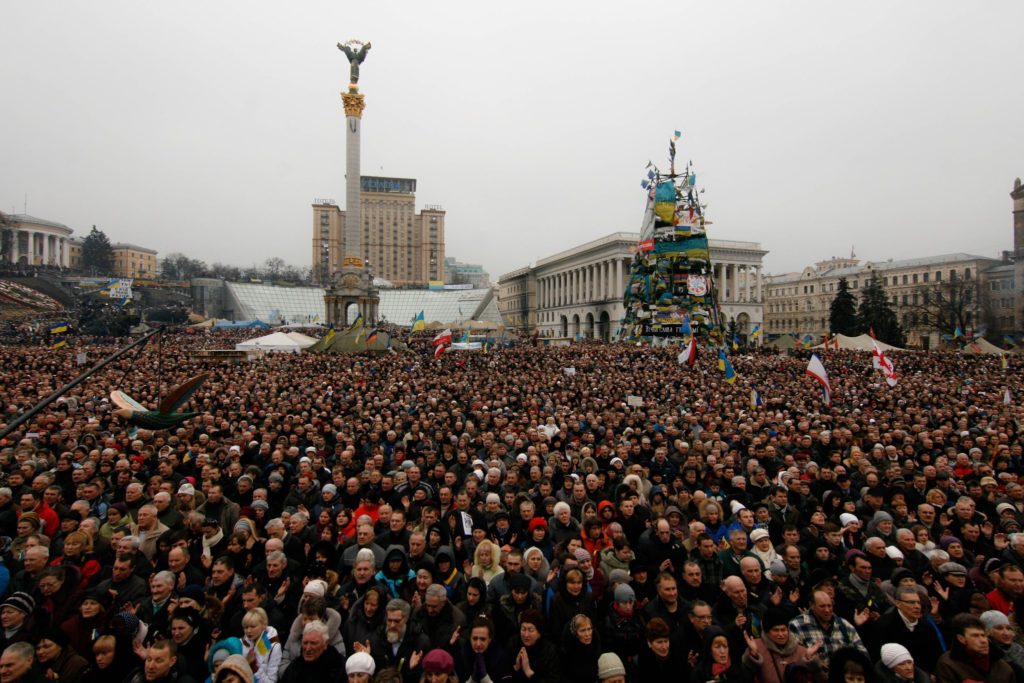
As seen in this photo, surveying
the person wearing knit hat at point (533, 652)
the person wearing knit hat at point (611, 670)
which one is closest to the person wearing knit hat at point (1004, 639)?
the person wearing knit hat at point (611, 670)

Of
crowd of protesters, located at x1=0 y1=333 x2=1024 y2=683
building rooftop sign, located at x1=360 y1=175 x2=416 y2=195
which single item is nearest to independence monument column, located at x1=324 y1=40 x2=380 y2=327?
crowd of protesters, located at x1=0 y1=333 x2=1024 y2=683

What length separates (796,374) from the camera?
22469 millimetres

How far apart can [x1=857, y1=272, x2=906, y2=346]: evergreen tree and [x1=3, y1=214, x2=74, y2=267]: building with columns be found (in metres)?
110

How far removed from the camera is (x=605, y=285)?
72.0 metres

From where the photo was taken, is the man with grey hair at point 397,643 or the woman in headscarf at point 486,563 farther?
the woman in headscarf at point 486,563

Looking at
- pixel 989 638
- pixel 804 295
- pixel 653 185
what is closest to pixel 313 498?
pixel 989 638

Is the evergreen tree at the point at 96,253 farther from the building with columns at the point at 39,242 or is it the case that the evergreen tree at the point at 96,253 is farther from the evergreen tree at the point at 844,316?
the evergreen tree at the point at 844,316

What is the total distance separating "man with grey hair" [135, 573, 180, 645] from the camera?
3918mm

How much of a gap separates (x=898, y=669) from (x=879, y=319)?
2265 inches

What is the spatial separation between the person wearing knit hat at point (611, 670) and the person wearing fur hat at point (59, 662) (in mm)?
3376

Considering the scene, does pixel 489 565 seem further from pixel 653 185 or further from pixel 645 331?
pixel 653 185

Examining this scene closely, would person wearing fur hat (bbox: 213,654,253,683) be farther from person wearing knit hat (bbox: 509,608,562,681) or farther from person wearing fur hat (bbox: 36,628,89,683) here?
person wearing knit hat (bbox: 509,608,562,681)

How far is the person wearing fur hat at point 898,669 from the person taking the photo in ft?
10.4

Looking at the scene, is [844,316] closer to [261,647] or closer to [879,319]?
[879,319]
